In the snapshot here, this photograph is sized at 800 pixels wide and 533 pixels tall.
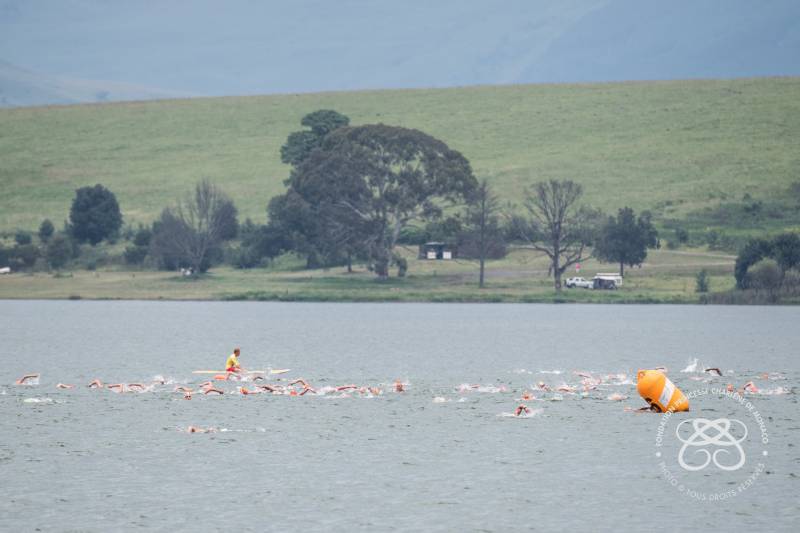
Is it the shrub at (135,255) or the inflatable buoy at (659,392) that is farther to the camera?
the shrub at (135,255)

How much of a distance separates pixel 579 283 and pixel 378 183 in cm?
2425

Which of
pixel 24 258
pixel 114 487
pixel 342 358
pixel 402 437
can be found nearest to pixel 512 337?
pixel 342 358

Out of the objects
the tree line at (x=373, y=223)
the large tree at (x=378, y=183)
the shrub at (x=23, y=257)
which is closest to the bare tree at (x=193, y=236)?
the tree line at (x=373, y=223)

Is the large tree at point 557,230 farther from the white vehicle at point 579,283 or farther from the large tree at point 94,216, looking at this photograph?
the large tree at point 94,216

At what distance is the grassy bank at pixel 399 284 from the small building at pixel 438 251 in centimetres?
285

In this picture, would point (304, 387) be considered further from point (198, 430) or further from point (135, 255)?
point (135, 255)

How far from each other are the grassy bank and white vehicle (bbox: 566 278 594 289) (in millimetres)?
2420

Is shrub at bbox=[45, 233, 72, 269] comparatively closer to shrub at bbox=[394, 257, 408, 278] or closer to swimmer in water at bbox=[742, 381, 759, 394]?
shrub at bbox=[394, 257, 408, 278]

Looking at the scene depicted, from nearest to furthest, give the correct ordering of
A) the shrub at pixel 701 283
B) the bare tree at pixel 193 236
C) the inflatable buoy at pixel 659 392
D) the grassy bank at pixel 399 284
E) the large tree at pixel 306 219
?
the inflatable buoy at pixel 659 392 → the shrub at pixel 701 283 → the grassy bank at pixel 399 284 → the large tree at pixel 306 219 → the bare tree at pixel 193 236

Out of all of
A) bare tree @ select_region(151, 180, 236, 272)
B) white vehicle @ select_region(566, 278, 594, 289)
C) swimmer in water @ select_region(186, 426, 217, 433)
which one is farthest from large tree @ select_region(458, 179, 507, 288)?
swimmer in water @ select_region(186, 426, 217, 433)

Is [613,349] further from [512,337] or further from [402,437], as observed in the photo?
[402,437]

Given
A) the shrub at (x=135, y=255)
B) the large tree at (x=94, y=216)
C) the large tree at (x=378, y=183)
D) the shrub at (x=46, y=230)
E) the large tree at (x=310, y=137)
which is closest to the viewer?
the large tree at (x=378, y=183)

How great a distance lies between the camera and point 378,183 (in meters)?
146

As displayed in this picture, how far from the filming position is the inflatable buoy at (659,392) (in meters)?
48.5
